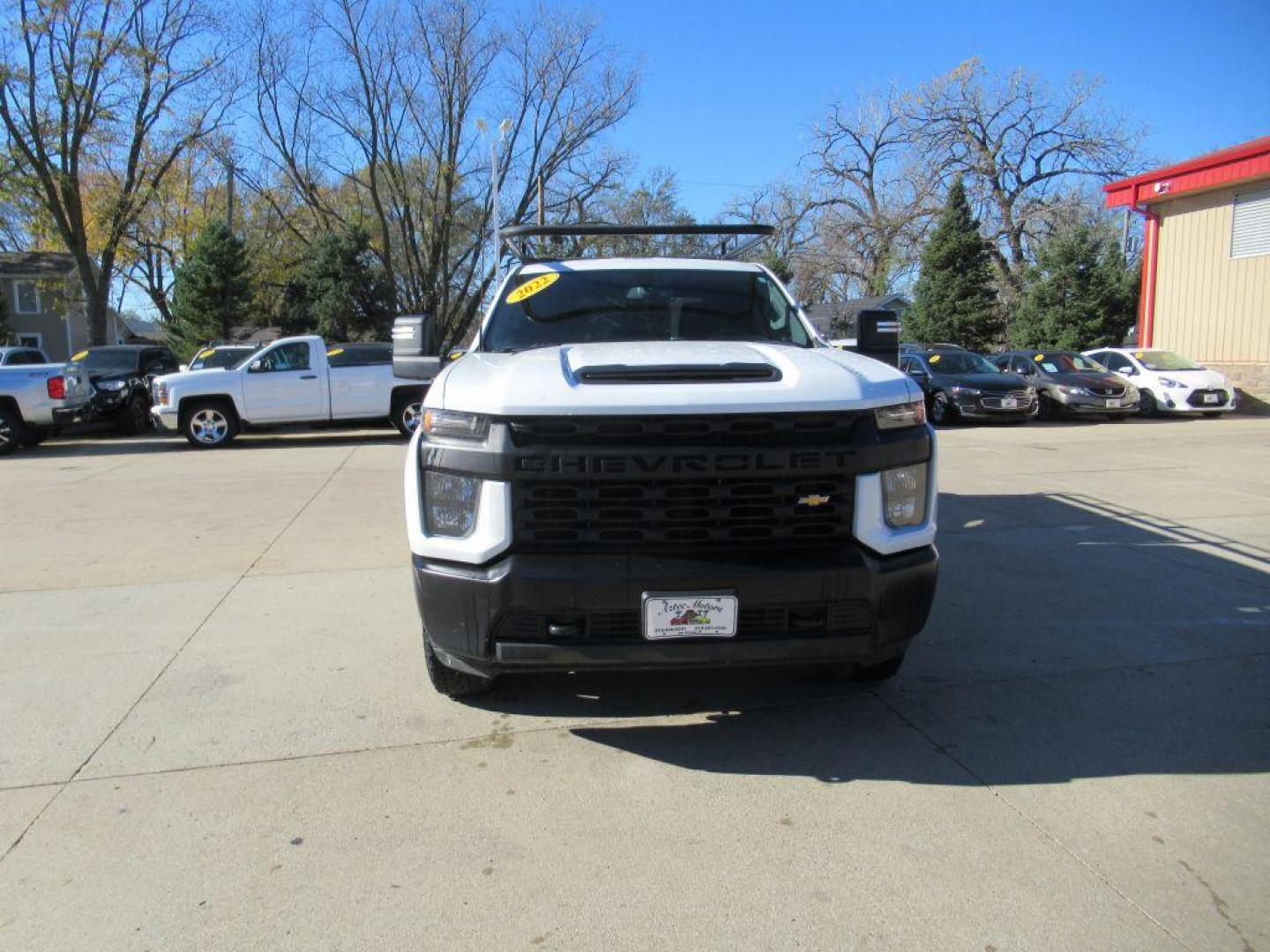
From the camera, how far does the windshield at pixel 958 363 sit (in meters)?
18.9

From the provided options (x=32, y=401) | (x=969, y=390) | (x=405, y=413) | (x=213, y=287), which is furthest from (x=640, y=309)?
(x=213, y=287)

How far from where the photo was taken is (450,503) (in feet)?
10.6

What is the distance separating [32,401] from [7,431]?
591 mm

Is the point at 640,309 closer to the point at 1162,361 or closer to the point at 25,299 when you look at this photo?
the point at 1162,361

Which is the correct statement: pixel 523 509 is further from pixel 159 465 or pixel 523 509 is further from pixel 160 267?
pixel 160 267

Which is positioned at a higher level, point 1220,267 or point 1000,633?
point 1220,267

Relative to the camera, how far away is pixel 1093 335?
99.6ft

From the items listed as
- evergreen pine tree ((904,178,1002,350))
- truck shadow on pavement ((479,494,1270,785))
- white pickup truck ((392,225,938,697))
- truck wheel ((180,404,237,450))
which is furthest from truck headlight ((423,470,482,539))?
evergreen pine tree ((904,178,1002,350))

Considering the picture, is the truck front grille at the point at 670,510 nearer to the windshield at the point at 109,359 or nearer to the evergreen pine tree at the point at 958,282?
the windshield at the point at 109,359

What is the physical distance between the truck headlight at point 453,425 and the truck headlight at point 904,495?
1.48m

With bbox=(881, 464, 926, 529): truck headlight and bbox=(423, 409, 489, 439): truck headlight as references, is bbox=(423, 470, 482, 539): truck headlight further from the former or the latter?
bbox=(881, 464, 926, 529): truck headlight

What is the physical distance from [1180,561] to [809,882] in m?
4.98

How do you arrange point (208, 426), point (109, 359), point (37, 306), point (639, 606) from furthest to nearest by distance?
point (37, 306), point (109, 359), point (208, 426), point (639, 606)

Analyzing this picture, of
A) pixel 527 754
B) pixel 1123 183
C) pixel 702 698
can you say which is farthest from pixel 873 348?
pixel 1123 183
